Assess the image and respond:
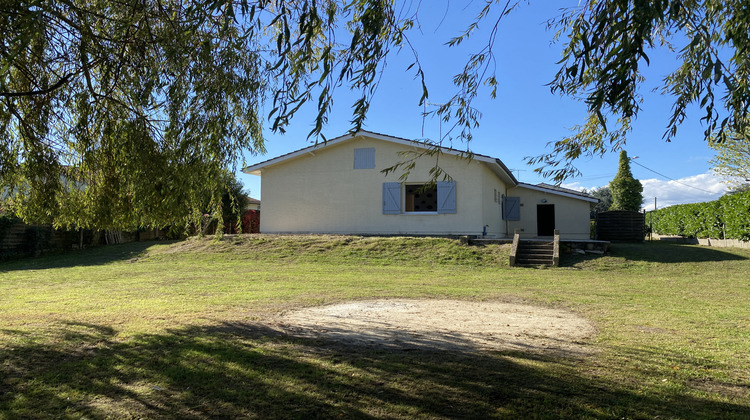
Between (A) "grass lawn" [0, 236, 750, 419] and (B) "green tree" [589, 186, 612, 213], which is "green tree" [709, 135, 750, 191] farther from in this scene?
(B) "green tree" [589, 186, 612, 213]

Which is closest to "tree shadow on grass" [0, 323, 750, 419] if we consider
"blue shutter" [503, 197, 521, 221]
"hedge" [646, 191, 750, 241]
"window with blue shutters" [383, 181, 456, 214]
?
"window with blue shutters" [383, 181, 456, 214]

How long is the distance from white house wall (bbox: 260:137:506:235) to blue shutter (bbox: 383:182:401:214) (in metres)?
0.21

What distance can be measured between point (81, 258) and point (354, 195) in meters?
10.7

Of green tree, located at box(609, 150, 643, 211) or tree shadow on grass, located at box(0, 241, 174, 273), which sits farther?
green tree, located at box(609, 150, 643, 211)

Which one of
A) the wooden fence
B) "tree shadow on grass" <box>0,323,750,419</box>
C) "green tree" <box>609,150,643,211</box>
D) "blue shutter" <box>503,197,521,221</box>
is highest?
"green tree" <box>609,150,643,211</box>

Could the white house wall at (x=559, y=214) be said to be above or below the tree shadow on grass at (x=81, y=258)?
above

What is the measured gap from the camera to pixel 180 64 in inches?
220

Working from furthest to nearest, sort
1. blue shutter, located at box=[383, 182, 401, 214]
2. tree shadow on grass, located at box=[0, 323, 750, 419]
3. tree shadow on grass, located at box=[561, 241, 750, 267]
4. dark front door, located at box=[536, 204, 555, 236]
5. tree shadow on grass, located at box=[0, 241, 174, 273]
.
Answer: dark front door, located at box=[536, 204, 555, 236], blue shutter, located at box=[383, 182, 401, 214], tree shadow on grass, located at box=[0, 241, 174, 273], tree shadow on grass, located at box=[561, 241, 750, 267], tree shadow on grass, located at box=[0, 323, 750, 419]

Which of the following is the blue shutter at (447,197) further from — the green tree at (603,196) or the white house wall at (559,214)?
the green tree at (603,196)

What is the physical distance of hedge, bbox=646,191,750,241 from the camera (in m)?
16.6

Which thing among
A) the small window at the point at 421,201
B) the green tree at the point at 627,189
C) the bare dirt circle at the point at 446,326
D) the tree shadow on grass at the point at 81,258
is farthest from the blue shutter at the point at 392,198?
the green tree at the point at 627,189

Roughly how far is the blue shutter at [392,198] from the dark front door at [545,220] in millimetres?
9963

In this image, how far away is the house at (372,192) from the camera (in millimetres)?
18141

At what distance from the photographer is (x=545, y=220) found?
2530 centimetres
